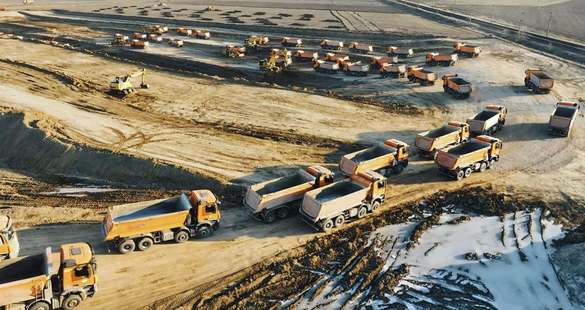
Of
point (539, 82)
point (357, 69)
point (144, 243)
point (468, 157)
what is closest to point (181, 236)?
point (144, 243)

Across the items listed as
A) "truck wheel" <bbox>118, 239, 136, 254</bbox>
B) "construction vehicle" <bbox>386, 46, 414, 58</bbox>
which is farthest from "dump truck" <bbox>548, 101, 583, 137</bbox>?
"truck wheel" <bbox>118, 239, 136, 254</bbox>

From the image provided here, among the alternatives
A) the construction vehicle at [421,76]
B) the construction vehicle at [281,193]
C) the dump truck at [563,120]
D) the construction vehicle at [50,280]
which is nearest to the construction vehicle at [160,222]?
the construction vehicle at [281,193]

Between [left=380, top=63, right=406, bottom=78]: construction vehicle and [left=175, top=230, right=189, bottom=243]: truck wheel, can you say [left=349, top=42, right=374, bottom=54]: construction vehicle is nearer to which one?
[left=380, top=63, right=406, bottom=78]: construction vehicle

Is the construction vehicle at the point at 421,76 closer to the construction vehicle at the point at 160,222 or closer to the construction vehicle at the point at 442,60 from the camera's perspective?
the construction vehicle at the point at 442,60

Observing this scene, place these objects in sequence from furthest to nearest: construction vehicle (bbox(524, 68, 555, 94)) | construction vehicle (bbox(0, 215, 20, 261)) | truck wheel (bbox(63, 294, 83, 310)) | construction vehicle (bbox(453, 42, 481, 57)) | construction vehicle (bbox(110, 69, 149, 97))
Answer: construction vehicle (bbox(453, 42, 481, 57)), construction vehicle (bbox(524, 68, 555, 94)), construction vehicle (bbox(110, 69, 149, 97)), construction vehicle (bbox(0, 215, 20, 261)), truck wheel (bbox(63, 294, 83, 310))

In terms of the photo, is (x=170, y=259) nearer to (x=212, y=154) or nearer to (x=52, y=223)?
(x=52, y=223)
